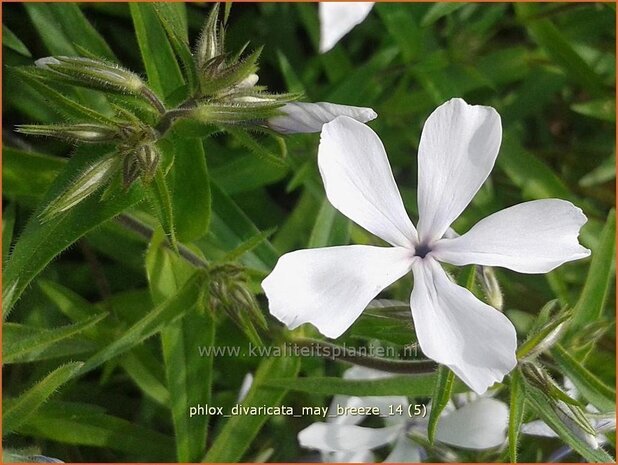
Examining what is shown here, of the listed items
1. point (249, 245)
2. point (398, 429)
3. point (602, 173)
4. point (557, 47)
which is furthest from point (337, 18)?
point (602, 173)

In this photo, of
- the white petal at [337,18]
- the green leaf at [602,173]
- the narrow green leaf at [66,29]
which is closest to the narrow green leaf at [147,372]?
the narrow green leaf at [66,29]

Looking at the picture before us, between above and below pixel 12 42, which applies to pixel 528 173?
above

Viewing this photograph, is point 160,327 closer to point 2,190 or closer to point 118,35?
point 2,190

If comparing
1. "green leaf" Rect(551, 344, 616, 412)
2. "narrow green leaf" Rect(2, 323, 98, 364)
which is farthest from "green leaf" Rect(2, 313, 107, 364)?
"green leaf" Rect(551, 344, 616, 412)

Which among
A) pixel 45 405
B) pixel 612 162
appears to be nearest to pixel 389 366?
pixel 45 405

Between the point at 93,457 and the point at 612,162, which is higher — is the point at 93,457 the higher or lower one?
the lower one

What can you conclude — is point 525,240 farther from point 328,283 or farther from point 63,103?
point 63,103
